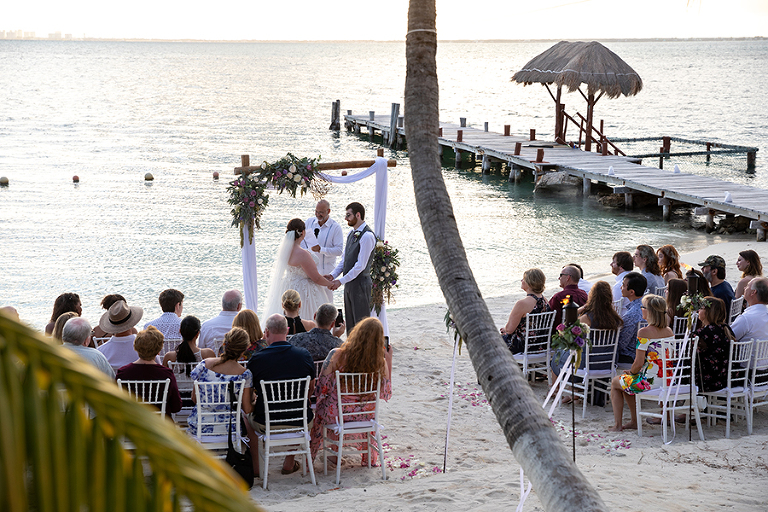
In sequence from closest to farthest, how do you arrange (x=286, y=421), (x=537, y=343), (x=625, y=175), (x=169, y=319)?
(x=286, y=421) → (x=169, y=319) → (x=537, y=343) → (x=625, y=175)

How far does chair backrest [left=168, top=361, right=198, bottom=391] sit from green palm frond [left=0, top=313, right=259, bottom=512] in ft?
20.2

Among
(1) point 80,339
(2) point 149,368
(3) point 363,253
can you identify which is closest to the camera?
(1) point 80,339

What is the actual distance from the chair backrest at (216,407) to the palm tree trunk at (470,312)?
2.70 m

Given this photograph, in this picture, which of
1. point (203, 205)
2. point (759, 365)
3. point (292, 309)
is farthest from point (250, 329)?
point (203, 205)

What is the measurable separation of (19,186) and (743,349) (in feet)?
89.1

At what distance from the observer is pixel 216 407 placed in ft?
20.2

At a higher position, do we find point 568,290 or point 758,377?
point 568,290

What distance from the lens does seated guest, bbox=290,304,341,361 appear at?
22.6 feet

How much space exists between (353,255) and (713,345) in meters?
4.44

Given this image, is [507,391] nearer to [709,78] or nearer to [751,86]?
[751,86]

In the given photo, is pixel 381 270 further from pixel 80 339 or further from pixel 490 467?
pixel 80 339

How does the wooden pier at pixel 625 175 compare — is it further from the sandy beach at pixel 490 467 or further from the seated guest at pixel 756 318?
the seated guest at pixel 756 318

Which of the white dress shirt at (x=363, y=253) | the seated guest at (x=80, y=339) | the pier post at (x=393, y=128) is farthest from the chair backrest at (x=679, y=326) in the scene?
the pier post at (x=393, y=128)

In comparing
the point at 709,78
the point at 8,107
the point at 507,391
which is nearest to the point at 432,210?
the point at 507,391
